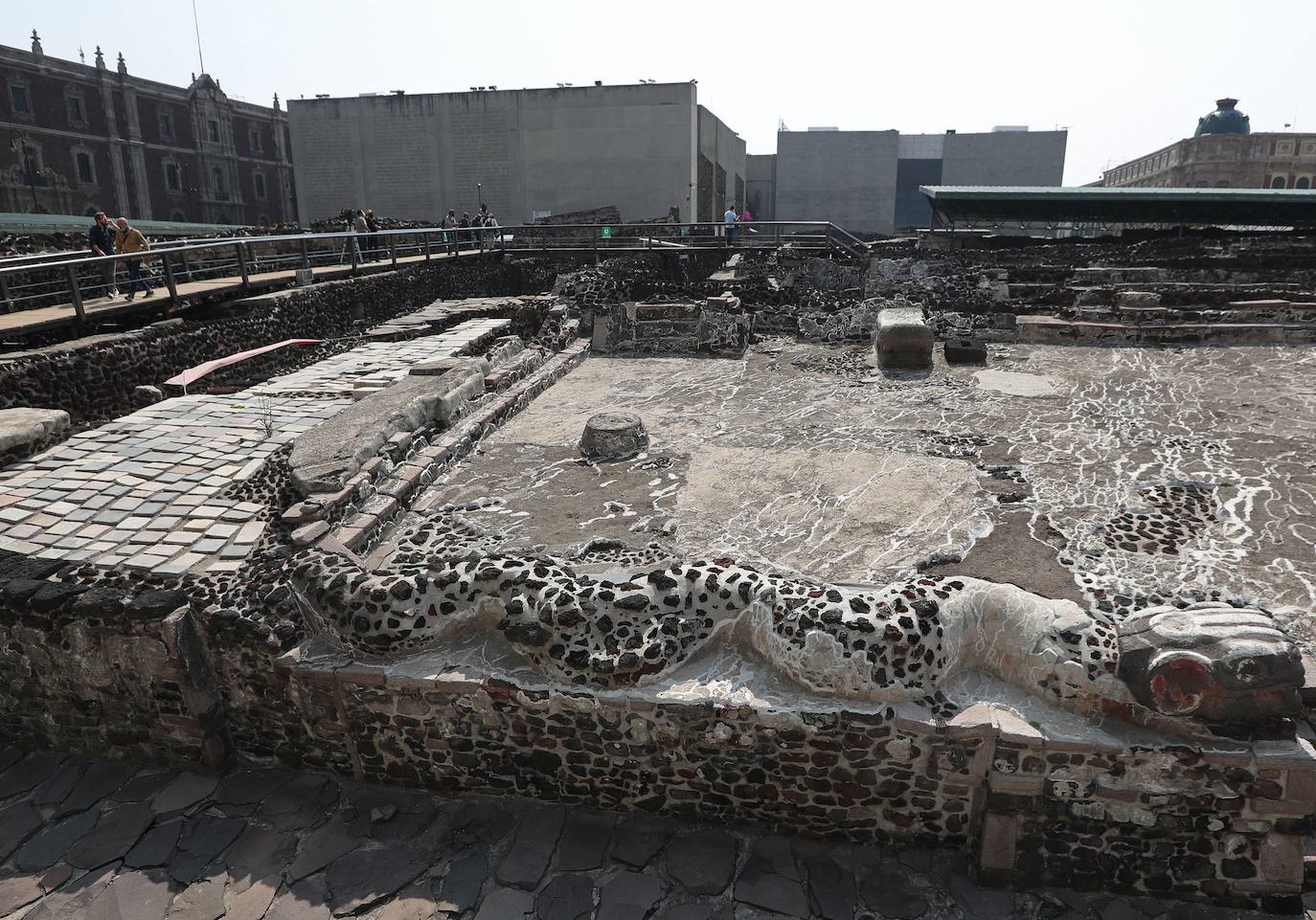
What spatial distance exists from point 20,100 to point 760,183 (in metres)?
35.3

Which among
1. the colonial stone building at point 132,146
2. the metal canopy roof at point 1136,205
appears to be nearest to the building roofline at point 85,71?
the colonial stone building at point 132,146

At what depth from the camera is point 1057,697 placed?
3658 mm

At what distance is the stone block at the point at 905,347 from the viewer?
9398mm

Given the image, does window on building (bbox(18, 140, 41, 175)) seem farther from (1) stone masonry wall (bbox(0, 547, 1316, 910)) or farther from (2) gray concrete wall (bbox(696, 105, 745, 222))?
(1) stone masonry wall (bbox(0, 547, 1316, 910))

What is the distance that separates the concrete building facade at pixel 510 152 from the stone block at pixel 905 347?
23.9 m

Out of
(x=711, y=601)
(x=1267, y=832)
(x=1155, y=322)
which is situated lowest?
(x=1267, y=832)

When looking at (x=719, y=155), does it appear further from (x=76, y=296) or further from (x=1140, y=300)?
(x=76, y=296)

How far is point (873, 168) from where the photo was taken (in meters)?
38.2

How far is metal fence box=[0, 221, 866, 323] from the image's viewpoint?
9365 mm

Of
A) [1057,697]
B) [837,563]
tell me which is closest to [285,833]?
[837,563]

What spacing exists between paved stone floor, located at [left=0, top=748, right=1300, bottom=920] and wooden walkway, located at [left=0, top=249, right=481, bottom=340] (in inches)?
227

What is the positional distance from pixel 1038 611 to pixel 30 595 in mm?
5547

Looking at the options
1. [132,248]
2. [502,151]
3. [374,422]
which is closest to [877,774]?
[374,422]

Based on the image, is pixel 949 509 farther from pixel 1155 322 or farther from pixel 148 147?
pixel 148 147
